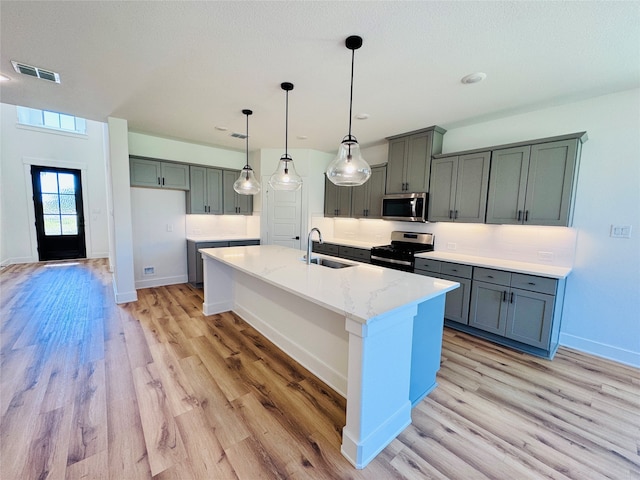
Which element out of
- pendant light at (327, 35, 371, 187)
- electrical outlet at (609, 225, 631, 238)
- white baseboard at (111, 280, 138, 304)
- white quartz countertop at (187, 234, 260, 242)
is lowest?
white baseboard at (111, 280, 138, 304)

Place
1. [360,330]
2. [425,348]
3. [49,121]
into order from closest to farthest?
[360,330] → [425,348] → [49,121]

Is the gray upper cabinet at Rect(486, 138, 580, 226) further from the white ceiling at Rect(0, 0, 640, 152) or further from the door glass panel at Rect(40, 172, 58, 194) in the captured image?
the door glass panel at Rect(40, 172, 58, 194)

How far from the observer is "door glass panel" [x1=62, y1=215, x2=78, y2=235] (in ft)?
22.1

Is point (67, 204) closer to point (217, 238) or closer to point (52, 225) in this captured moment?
point (52, 225)

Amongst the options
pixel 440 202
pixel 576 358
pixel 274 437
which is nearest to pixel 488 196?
pixel 440 202

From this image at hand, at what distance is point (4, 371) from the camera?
7.35 ft

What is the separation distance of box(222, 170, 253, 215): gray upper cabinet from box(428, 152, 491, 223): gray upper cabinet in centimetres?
349

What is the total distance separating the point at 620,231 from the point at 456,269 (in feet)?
4.89

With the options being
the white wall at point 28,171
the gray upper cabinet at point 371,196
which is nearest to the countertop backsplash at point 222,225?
the gray upper cabinet at point 371,196

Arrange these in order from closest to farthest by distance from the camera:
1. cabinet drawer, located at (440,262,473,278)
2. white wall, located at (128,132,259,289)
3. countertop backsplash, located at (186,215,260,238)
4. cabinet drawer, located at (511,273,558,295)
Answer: cabinet drawer, located at (511,273,558,295) < cabinet drawer, located at (440,262,473,278) < white wall, located at (128,132,259,289) < countertop backsplash, located at (186,215,260,238)

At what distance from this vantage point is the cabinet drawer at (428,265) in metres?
3.32

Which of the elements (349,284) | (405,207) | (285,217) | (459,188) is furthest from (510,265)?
(285,217)

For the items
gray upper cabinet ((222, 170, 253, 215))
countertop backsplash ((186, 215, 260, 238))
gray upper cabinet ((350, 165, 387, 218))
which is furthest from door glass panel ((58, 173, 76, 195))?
gray upper cabinet ((350, 165, 387, 218))

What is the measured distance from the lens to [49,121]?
6.46 m
